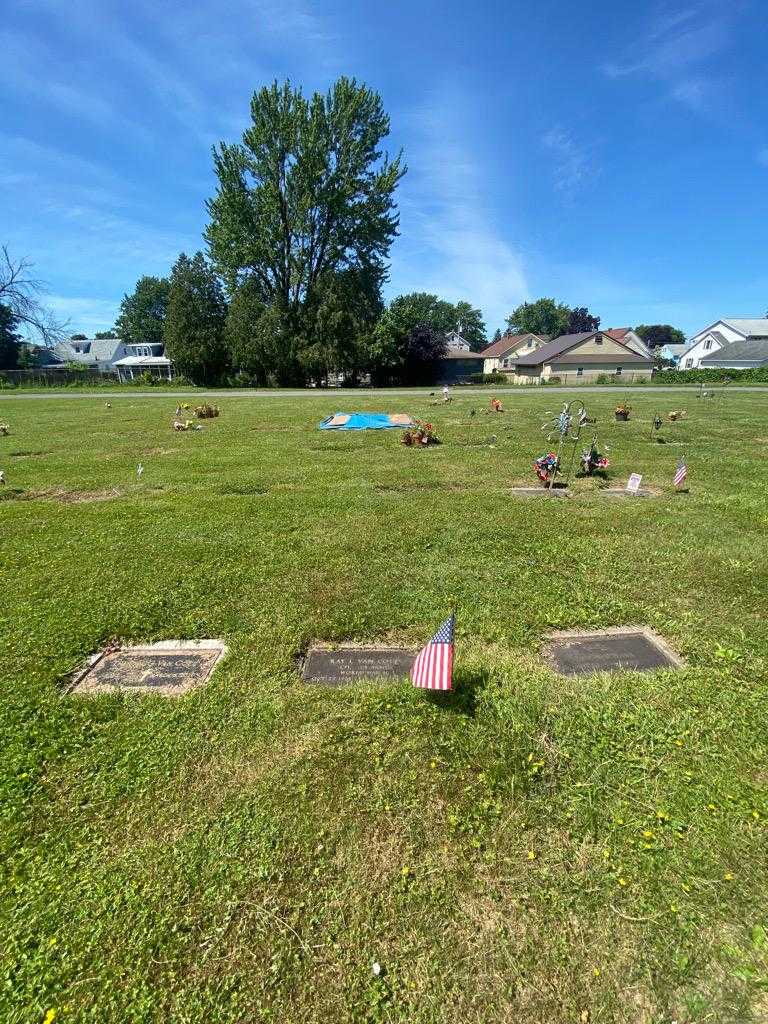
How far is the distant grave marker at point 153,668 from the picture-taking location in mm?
2936

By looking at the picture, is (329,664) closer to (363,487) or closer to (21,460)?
(363,487)

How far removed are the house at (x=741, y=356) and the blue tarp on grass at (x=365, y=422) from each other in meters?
46.2

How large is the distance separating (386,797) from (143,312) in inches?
3429

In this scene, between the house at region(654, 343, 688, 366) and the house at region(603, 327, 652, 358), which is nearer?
the house at region(603, 327, 652, 358)

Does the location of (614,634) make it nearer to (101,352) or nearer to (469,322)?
(101,352)

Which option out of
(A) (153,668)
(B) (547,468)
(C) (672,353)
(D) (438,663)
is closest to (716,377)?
(B) (547,468)

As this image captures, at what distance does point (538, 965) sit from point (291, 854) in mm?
979

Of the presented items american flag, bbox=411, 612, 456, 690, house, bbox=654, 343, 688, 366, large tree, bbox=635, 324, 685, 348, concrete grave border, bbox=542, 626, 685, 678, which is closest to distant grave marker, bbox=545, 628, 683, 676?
concrete grave border, bbox=542, 626, 685, 678

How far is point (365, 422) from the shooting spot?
538 inches

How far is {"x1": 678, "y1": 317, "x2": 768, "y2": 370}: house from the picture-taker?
58.8 metres

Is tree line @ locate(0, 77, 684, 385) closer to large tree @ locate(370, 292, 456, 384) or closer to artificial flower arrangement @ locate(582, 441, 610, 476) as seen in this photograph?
large tree @ locate(370, 292, 456, 384)

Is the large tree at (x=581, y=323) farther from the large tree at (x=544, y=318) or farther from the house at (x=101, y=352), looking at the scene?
the house at (x=101, y=352)

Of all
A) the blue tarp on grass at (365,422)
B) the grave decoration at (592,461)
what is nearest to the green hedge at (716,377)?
the blue tarp on grass at (365,422)

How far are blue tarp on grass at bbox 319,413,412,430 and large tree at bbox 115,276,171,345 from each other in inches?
2857
